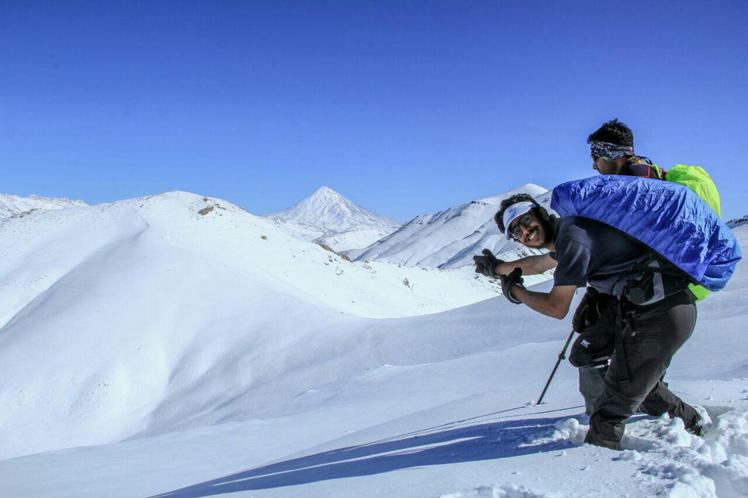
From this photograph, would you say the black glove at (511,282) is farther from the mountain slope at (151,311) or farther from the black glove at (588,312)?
the mountain slope at (151,311)

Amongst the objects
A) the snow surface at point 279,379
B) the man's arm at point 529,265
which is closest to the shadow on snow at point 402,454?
the snow surface at point 279,379

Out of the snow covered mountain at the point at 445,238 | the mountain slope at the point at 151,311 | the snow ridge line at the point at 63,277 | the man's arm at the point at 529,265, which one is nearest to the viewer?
the man's arm at the point at 529,265

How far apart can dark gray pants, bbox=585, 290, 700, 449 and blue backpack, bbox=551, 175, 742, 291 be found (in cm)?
23

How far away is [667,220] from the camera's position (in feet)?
9.02

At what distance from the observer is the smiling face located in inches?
123

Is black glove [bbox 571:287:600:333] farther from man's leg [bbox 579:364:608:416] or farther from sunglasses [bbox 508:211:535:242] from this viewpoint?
sunglasses [bbox 508:211:535:242]

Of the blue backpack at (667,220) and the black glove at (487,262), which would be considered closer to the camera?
the blue backpack at (667,220)

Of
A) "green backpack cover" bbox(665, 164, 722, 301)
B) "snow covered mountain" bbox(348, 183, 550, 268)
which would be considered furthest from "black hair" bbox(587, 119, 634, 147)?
"snow covered mountain" bbox(348, 183, 550, 268)

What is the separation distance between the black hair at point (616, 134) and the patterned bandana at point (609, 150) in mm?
24

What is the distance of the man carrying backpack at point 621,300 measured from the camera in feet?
9.22

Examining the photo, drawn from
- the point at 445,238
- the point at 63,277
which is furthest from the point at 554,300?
the point at 445,238

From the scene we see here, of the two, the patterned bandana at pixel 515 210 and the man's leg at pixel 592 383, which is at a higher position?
the patterned bandana at pixel 515 210

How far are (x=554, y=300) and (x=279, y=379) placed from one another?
931 cm

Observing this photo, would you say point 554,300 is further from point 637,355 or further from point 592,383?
point 592,383
